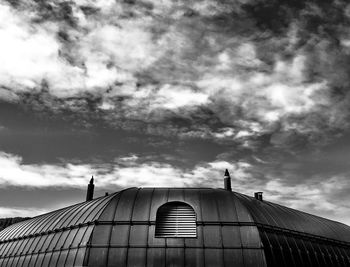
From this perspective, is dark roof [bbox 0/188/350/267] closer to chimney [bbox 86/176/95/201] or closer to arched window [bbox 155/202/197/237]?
arched window [bbox 155/202/197/237]

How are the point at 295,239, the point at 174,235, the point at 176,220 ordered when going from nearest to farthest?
1. the point at 174,235
2. the point at 176,220
3. the point at 295,239

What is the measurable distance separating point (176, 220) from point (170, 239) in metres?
2.59

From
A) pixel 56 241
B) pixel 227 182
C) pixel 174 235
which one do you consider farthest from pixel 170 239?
pixel 227 182

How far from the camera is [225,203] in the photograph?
38.8m

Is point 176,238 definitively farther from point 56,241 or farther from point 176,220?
point 56,241

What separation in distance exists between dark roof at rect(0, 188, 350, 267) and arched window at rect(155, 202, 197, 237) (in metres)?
0.56

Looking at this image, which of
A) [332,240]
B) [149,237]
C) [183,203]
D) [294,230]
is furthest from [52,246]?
[332,240]

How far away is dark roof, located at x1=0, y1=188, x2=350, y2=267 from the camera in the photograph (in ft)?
109

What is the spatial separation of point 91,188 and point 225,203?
28.2 meters

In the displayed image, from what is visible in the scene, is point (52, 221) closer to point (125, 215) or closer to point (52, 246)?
point (52, 246)

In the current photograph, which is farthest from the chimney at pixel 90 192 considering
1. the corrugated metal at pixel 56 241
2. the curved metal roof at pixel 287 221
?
the curved metal roof at pixel 287 221

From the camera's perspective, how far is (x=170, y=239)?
34.4m

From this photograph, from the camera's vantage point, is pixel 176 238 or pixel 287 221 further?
pixel 287 221

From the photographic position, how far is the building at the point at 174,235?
3338cm
